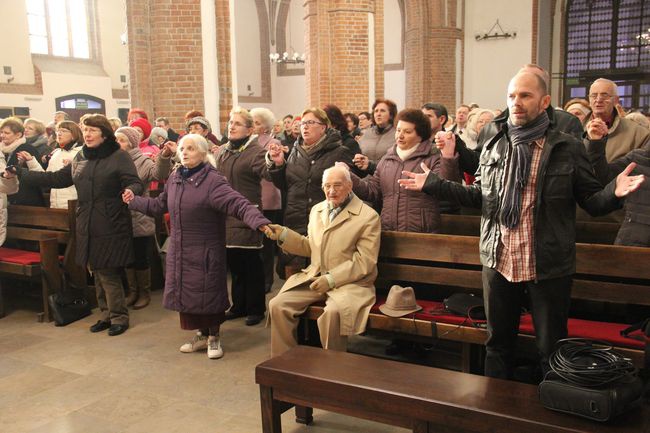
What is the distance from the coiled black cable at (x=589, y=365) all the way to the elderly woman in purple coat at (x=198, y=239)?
103 inches

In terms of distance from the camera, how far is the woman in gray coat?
6117mm

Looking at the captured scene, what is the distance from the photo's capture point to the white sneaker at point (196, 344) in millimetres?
4984

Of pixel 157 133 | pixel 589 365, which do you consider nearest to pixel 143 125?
pixel 157 133

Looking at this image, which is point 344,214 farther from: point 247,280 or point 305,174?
point 247,280

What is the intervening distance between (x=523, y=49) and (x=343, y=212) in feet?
54.3

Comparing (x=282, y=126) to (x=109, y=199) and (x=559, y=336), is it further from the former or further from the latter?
(x=559, y=336)

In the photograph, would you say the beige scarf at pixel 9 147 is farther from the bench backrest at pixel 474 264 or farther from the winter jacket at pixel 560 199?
the winter jacket at pixel 560 199

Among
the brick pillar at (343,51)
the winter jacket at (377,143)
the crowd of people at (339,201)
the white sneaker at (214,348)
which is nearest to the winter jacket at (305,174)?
the crowd of people at (339,201)

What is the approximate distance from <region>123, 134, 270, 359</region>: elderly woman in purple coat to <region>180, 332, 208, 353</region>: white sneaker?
7.3 inches

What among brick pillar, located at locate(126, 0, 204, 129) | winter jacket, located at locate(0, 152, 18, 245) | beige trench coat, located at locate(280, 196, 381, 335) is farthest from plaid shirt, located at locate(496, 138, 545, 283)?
brick pillar, located at locate(126, 0, 204, 129)

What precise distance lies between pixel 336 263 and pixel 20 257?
11.8 feet

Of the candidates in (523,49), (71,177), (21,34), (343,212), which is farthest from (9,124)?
(523,49)

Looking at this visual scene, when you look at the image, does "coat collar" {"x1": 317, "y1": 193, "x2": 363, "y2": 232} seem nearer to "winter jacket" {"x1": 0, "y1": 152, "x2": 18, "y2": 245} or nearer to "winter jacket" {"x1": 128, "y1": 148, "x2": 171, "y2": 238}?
"winter jacket" {"x1": 128, "y1": 148, "x2": 171, "y2": 238}

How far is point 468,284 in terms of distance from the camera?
416cm
